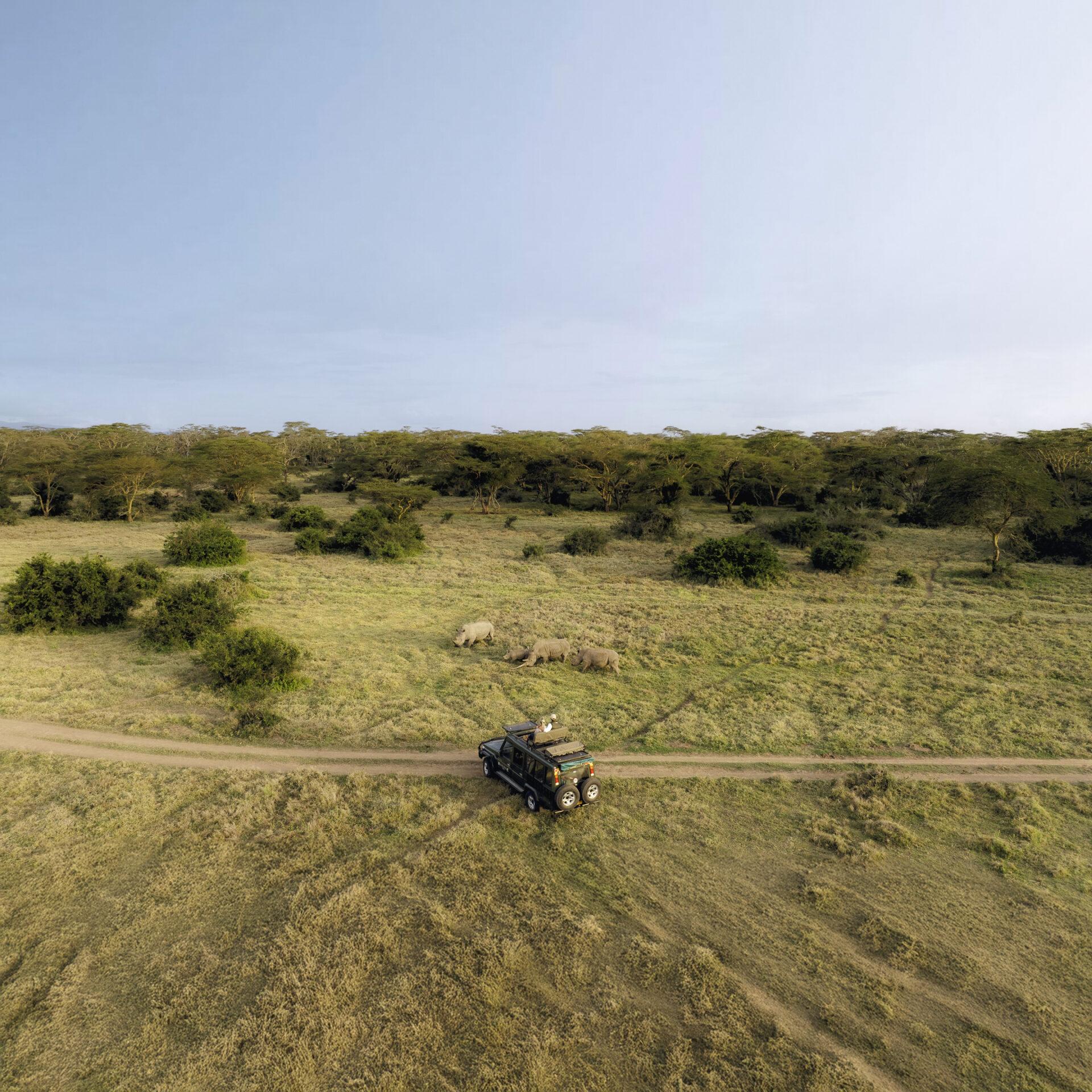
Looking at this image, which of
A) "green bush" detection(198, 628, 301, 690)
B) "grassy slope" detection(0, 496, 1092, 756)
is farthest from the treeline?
"green bush" detection(198, 628, 301, 690)

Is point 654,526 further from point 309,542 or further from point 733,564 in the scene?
point 309,542

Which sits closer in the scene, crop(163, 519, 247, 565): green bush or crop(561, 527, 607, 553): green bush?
crop(163, 519, 247, 565): green bush

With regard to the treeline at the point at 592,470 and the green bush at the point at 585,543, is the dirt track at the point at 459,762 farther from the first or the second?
the treeline at the point at 592,470

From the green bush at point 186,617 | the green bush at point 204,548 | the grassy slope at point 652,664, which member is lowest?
the grassy slope at point 652,664

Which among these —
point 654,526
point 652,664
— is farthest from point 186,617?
point 654,526

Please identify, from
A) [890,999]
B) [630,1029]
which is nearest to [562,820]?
[630,1029]

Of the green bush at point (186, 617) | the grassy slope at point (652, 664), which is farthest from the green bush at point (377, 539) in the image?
the green bush at point (186, 617)

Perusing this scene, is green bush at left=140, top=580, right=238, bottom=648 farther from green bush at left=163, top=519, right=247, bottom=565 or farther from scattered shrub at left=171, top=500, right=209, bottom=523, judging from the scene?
scattered shrub at left=171, top=500, right=209, bottom=523
